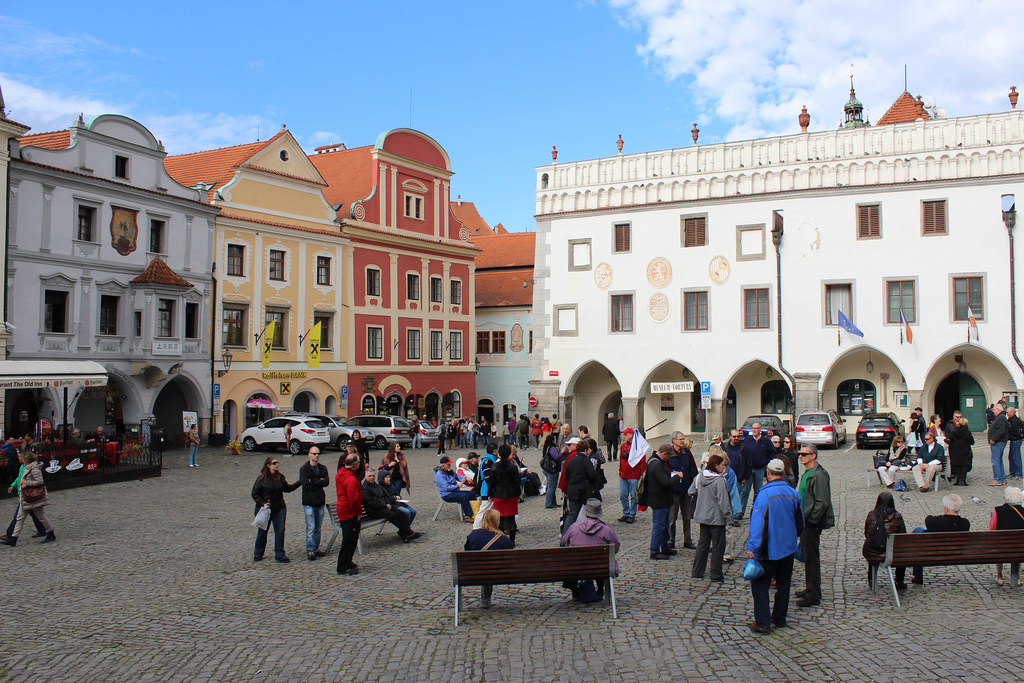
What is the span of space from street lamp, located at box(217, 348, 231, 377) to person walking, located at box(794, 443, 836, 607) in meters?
27.9

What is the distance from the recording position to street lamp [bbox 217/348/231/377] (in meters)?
33.4

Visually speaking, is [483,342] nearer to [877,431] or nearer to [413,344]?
[413,344]

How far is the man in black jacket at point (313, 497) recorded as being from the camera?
12117mm

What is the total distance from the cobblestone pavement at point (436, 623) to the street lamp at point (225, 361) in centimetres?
2053

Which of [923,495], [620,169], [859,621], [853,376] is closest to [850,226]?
[853,376]

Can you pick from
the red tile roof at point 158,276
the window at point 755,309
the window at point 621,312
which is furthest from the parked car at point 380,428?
the window at point 755,309

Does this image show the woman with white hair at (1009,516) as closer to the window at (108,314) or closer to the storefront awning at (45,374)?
the storefront awning at (45,374)

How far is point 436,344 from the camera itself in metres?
43.4

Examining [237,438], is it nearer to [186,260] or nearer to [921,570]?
[186,260]

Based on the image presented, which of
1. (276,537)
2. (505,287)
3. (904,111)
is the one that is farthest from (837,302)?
(276,537)

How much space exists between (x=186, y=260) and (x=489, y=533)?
26570mm

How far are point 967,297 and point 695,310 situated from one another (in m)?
9.79

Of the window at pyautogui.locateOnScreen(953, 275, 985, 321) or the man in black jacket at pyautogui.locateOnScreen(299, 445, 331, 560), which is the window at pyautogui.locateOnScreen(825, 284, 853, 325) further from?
the man in black jacket at pyautogui.locateOnScreen(299, 445, 331, 560)

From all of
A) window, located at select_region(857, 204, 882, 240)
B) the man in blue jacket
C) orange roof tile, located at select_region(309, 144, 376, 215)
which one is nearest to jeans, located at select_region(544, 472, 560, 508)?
the man in blue jacket
